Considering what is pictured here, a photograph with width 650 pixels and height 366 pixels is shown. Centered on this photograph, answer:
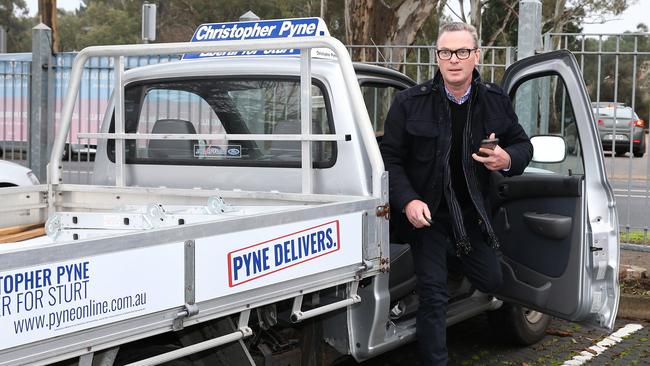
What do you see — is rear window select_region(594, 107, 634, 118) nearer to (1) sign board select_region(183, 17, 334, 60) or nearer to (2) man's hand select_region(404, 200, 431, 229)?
(1) sign board select_region(183, 17, 334, 60)

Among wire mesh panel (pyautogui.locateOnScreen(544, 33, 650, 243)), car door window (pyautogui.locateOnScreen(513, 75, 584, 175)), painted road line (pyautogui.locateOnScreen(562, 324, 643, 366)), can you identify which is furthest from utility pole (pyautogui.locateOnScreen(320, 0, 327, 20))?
painted road line (pyautogui.locateOnScreen(562, 324, 643, 366))

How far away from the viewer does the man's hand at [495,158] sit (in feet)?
12.0

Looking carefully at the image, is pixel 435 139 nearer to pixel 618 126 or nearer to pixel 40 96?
pixel 618 126

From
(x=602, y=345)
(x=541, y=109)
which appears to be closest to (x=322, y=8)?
(x=541, y=109)

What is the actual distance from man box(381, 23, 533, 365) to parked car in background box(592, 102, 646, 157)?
4031 mm

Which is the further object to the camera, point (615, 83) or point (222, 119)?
point (615, 83)

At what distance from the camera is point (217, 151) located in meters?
4.32

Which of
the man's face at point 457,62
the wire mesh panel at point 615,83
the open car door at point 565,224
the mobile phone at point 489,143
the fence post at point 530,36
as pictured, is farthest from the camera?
the wire mesh panel at point 615,83

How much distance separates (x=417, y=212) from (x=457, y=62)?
2.36 feet

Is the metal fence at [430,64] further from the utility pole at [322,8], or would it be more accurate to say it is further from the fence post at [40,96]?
the utility pole at [322,8]

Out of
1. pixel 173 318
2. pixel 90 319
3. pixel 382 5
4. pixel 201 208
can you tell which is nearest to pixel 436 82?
pixel 201 208

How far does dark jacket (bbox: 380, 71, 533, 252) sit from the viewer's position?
151 inches

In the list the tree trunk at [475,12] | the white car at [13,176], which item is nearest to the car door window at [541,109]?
the white car at [13,176]

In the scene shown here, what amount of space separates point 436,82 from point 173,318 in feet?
6.27
